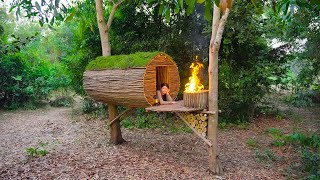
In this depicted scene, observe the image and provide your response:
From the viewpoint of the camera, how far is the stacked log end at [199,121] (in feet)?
14.8

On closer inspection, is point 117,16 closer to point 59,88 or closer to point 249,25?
point 249,25

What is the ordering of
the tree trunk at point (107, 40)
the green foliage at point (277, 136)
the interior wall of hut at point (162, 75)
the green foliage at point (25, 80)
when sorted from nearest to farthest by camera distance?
the interior wall of hut at point (162, 75), the tree trunk at point (107, 40), the green foliage at point (277, 136), the green foliage at point (25, 80)

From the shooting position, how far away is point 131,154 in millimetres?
5516

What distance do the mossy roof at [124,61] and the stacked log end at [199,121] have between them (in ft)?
3.78

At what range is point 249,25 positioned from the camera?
7.18m

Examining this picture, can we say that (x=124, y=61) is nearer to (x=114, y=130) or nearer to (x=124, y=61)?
(x=124, y=61)

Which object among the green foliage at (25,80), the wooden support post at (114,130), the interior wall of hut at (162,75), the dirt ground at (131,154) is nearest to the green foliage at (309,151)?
the dirt ground at (131,154)

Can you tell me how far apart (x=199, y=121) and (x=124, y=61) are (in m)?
1.68

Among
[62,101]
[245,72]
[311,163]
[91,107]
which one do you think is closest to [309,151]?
[311,163]

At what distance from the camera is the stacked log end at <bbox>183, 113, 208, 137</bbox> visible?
14.8 ft

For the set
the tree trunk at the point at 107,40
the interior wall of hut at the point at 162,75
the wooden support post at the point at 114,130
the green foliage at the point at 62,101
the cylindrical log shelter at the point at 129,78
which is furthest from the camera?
the green foliage at the point at 62,101

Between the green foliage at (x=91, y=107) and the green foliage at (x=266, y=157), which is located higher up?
the green foliage at (x=91, y=107)

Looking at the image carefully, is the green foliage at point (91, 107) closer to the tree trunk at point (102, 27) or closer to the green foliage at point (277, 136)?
the tree trunk at point (102, 27)

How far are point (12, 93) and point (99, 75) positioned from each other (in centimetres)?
790
